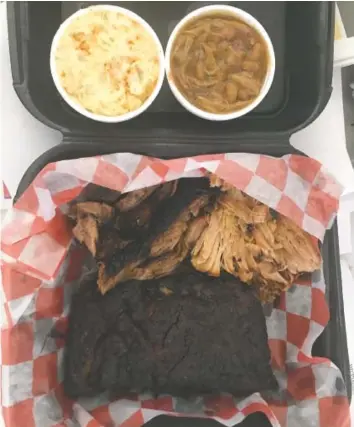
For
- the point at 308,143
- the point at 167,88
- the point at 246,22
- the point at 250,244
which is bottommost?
the point at 250,244

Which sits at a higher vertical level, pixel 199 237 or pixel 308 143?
pixel 308 143

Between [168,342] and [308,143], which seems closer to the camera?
[168,342]

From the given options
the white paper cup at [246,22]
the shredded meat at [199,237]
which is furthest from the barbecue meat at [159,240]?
the white paper cup at [246,22]

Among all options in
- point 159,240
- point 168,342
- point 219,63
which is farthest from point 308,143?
point 168,342

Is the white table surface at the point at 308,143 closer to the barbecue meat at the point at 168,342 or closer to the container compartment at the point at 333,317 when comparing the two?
the container compartment at the point at 333,317

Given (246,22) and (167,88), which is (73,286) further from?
(246,22)

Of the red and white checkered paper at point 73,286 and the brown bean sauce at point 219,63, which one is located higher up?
the brown bean sauce at point 219,63

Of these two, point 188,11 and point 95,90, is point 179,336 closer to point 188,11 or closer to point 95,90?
point 95,90
